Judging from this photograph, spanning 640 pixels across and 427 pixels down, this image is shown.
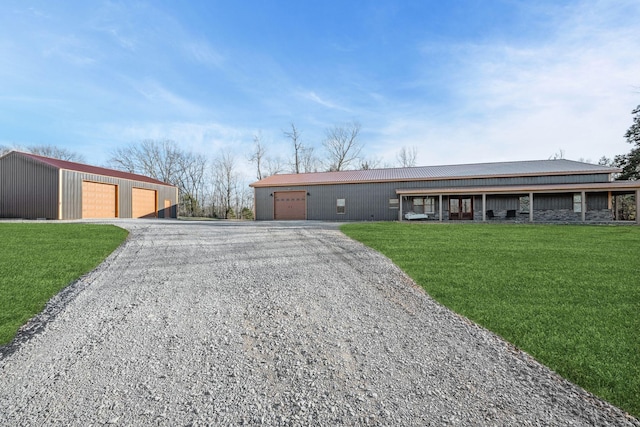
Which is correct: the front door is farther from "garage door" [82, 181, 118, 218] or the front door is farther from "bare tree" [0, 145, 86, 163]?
"bare tree" [0, 145, 86, 163]

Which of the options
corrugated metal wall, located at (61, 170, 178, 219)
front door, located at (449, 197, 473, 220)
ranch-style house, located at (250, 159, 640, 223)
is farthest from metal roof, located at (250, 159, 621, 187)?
corrugated metal wall, located at (61, 170, 178, 219)

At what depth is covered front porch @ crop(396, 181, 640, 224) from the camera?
671 inches

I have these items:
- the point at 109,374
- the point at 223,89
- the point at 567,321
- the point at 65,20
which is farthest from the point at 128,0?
the point at 567,321

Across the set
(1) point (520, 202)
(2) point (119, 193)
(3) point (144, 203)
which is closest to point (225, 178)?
(3) point (144, 203)

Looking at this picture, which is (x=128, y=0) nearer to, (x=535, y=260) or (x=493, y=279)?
(x=493, y=279)

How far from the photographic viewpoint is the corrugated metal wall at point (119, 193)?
1780 centimetres

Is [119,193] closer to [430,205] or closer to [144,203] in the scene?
[144,203]

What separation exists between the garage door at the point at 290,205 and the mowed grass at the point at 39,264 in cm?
1357

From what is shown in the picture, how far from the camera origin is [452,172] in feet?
69.3

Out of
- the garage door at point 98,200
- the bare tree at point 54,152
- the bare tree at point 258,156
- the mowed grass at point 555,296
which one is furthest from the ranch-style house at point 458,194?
the bare tree at point 54,152

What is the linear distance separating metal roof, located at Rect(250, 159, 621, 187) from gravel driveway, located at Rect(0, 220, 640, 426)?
676 inches

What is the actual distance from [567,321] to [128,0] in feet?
47.0

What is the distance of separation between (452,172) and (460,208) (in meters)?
2.65

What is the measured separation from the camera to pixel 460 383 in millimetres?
2396
